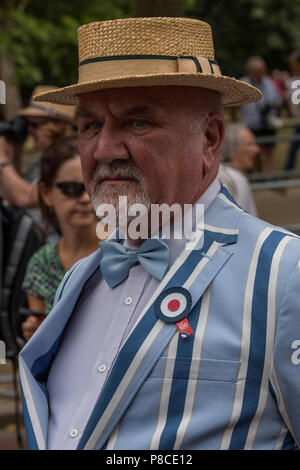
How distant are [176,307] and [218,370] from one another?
18 cm

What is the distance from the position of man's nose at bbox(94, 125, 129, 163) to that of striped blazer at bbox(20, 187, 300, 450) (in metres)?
0.35

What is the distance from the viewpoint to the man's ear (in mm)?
2018

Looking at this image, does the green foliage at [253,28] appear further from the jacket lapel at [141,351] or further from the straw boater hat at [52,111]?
the jacket lapel at [141,351]

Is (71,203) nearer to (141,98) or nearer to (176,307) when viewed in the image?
(141,98)

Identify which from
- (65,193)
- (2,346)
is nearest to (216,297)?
(65,193)

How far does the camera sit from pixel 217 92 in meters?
2.07

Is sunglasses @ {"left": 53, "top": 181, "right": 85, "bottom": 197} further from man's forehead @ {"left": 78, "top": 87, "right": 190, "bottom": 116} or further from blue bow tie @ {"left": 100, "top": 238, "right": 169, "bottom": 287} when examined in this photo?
man's forehead @ {"left": 78, "top": 87, "right": 190, "bottom": 116}

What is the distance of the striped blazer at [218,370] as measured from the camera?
1.75m

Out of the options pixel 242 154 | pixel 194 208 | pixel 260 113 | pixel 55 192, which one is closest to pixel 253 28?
pixel 260 113

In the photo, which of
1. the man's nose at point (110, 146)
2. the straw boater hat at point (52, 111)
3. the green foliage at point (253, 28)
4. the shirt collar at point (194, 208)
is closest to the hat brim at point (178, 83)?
the man's nose at point (110, 146)

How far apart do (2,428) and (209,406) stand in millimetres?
3749

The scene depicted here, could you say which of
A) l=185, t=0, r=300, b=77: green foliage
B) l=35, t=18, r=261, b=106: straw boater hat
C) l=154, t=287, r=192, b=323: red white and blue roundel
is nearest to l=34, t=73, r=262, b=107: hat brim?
l=35, t=18, r=261, b=106: straw boater hat

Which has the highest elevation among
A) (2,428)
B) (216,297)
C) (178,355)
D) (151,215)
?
(151,215)
